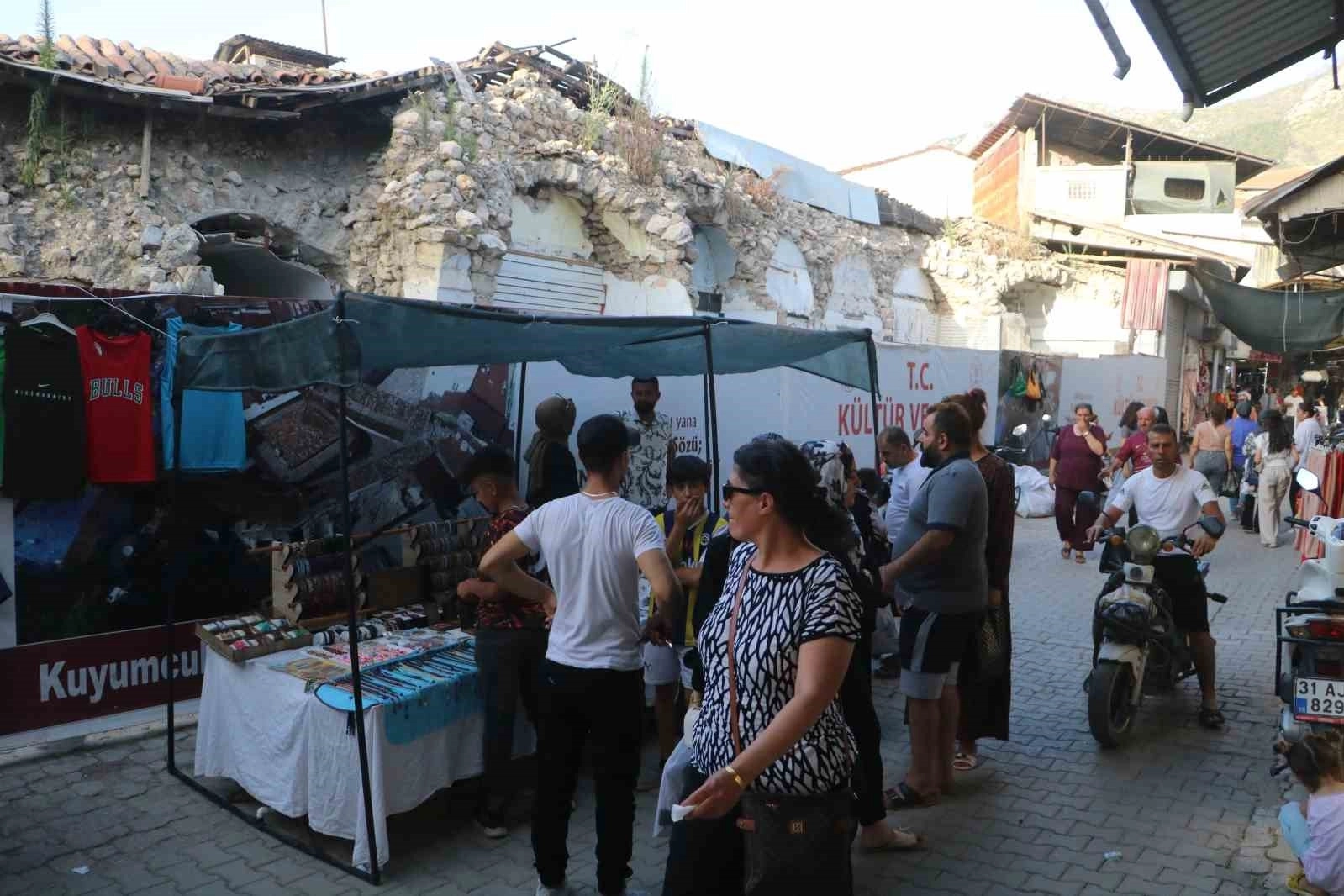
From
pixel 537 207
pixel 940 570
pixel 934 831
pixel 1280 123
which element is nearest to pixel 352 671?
pixel 940 570

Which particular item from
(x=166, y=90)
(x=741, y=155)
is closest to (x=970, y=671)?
(x=166, y=90)

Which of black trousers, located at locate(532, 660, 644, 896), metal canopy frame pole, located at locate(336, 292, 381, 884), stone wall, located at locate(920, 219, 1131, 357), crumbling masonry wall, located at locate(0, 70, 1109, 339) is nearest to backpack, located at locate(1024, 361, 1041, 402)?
crumbling masonry wall, located at locate(0, 70, 1109, 339)

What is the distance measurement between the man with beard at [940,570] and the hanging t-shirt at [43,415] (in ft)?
14.6

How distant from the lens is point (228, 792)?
15.9ft

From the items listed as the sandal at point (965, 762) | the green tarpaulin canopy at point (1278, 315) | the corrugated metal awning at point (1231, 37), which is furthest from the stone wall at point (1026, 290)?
the sandal at point (965, 762)

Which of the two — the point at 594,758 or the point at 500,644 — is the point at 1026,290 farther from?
the point at 594,758

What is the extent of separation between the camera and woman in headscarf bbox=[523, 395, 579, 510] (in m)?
5.76

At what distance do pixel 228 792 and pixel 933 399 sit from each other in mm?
10594

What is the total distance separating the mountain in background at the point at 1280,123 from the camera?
72875mm

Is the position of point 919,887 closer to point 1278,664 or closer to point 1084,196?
point 1278,664

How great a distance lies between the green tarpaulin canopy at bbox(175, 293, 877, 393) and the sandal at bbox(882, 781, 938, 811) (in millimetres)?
2575

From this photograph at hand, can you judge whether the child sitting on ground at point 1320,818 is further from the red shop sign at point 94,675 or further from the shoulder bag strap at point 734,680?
the red shop sign at point 94,675

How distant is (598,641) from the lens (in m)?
3.51

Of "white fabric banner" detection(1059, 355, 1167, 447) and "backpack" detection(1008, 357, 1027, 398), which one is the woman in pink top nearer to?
"backpack" detection(1008, 357, 1027, 398)
